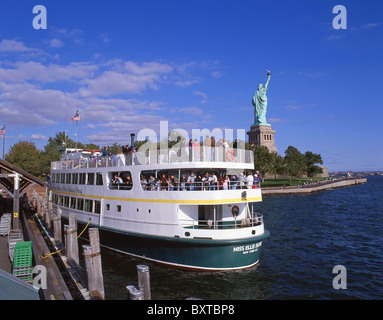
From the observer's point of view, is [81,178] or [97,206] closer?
[97,206]

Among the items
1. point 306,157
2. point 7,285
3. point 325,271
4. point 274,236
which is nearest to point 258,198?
point 325,271

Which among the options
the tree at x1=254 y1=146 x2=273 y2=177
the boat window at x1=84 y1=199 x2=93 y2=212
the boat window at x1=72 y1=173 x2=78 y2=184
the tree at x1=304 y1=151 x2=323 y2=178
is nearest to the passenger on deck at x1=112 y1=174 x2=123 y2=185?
the boat window at x1=84 y1=199 x2=93 y2=212

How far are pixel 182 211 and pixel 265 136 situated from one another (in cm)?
9664

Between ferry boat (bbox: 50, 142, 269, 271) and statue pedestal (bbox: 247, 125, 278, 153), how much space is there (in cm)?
9207

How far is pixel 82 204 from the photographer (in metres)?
22.5

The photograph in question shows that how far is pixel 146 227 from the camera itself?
54.0 feet

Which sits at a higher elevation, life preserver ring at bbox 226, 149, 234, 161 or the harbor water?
life preserver ring at bbox 226, 149, 234, 161

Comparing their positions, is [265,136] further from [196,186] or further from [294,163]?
[196,186]

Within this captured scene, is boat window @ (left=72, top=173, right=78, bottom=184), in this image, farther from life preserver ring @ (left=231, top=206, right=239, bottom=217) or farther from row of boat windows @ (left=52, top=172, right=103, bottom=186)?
life preserver ring @ (left=231, top=206, right=239, bottom=217)

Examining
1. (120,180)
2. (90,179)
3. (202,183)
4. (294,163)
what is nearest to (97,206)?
(90,179)

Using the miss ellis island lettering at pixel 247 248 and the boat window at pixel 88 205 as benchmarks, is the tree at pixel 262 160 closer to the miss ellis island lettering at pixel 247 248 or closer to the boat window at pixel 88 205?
the boat window at pixel 88 205

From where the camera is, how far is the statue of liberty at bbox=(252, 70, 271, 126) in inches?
4082

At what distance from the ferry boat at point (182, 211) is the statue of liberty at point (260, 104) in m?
92.5
